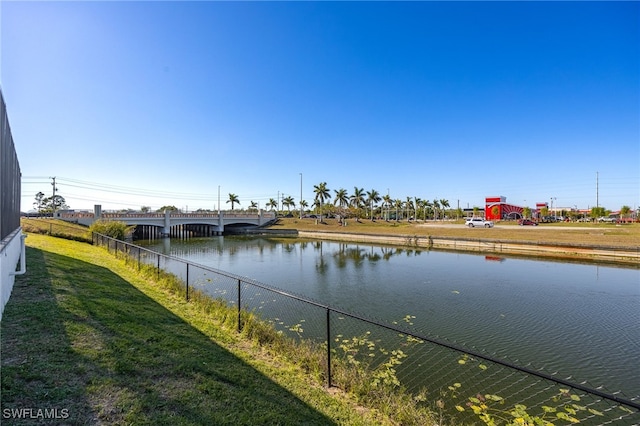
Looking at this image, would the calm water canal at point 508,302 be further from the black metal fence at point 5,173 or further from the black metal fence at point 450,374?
the black metal fence at point 5,173

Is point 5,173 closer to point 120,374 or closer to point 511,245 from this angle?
point 120,374

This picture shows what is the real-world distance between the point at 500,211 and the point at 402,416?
93.9m

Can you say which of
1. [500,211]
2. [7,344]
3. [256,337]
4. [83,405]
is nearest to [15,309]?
[7,344]

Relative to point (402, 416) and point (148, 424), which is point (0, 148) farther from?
point (402, 416)

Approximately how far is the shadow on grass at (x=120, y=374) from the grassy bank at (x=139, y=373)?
12 millimetres

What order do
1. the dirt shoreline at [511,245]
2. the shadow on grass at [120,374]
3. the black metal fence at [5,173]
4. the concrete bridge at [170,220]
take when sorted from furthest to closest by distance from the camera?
the concrete bridge at [170,220], the dirt shoreline at [511,245], the black metal fence at [5,173], the shadow on grass at [120,374]

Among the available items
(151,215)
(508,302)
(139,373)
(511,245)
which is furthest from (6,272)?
(151,215)

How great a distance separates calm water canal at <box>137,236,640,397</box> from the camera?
321 inches

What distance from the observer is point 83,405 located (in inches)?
133

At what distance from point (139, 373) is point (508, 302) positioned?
14.0 metres

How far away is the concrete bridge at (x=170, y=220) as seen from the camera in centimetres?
4244

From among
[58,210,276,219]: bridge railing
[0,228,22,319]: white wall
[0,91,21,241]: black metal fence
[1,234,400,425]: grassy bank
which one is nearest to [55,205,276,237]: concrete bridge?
[58,210,276,219]: bridge railing

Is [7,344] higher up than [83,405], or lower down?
higher up

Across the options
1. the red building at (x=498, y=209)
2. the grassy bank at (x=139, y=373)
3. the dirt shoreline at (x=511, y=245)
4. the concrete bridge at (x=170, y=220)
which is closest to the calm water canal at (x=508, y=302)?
the dirt shoreline at (x=511, y=245)
